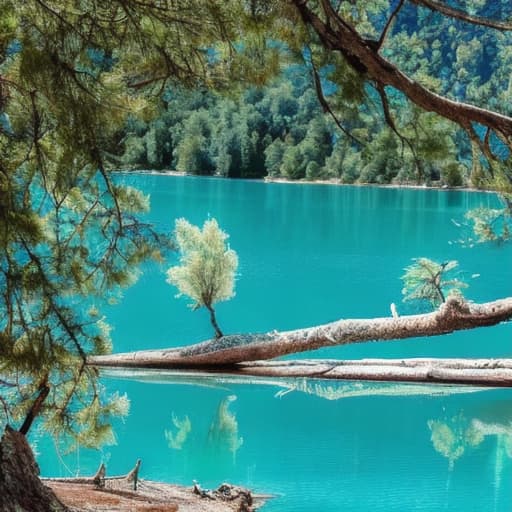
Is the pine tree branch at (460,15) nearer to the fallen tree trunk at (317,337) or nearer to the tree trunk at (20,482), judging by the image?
the tree trunk at (20,482)

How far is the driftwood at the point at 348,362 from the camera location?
7434 millimetres

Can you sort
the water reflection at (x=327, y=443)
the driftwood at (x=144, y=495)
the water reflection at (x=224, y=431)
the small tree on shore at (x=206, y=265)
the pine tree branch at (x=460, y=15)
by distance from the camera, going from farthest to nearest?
1. the small tree on shore at (x=206, y=265)
2. the water reflection at (x=224, y=431)
3. the water reflection at (x=327, y=443)
4. the driftwood at (x=144, y=495)
5. the pine tree branch at (x=460, y=15)

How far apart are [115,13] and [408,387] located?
6.98 metres

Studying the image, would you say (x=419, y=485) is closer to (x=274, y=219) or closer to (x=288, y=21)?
(x=288, y=21)

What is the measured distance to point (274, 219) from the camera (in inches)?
1026

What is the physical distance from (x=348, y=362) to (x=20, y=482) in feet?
20.8

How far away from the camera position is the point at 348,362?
866 cm

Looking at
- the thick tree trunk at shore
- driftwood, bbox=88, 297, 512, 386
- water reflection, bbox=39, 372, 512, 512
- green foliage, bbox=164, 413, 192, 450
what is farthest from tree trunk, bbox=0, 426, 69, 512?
driftwood, bbox=88, 297, 512, 386

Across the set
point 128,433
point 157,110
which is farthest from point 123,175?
point 128,433

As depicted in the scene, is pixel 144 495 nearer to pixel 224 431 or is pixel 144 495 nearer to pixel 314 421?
pixel 224 431

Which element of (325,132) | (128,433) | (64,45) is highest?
(325,132)

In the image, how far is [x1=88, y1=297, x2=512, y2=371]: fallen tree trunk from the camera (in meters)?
7.39

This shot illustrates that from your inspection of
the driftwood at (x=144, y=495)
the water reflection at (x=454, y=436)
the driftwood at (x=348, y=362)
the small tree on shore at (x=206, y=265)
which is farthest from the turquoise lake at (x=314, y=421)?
the small tree on shore at (x=206, y=265)

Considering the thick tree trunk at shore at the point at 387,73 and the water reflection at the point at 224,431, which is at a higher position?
the thick tree trunk at shore at the point at 387,73
